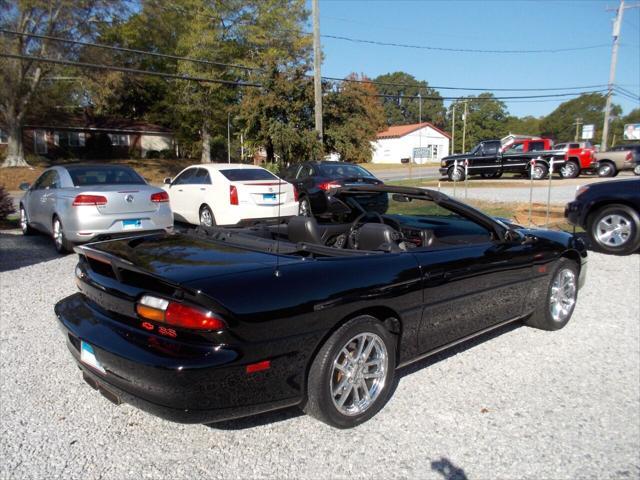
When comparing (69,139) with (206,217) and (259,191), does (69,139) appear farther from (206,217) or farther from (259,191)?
(259,191)

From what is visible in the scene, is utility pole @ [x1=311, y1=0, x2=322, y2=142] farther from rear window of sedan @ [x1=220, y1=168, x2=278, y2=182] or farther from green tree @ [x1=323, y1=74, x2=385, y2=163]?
rear window of sedan @ [x1=220, y1=168, x2=278, y2=182]

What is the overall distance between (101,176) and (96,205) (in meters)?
0.93

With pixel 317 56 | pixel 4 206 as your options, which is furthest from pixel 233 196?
pixel 317 56

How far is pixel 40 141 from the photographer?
4238 centimetres

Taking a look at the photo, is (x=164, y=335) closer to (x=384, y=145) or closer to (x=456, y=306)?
(x=456, y=306)

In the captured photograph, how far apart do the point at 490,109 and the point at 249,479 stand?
294 ft

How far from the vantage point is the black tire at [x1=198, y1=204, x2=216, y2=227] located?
10.4 meters

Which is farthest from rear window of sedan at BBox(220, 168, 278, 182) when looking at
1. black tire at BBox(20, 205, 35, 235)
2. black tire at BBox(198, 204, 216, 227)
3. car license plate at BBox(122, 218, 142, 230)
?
black tire at BBox(20, 205, 35, 235)

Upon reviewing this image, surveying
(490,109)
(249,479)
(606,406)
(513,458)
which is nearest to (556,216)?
(606,406)

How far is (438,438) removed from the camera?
3.08 meters

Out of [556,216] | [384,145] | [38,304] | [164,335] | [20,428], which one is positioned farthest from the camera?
[384,145]

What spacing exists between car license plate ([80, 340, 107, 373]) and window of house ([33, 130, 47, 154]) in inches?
1769

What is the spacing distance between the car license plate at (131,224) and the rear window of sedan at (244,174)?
251cm

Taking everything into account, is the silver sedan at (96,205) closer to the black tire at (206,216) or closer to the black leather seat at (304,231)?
the black tire at (206,216)
